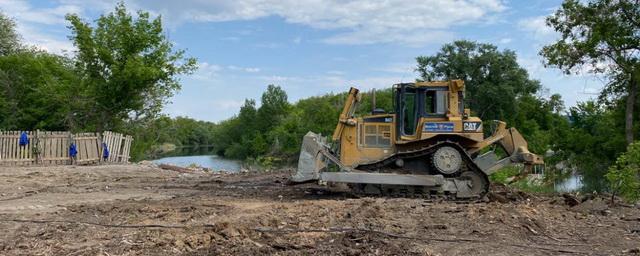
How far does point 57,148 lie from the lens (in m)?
22.5

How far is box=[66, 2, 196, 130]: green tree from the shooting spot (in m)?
27.2

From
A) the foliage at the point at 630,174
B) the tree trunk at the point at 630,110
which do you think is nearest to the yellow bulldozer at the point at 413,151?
the foliage at the point at 630,174

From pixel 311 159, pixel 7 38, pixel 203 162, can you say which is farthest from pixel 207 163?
pixel 311 159

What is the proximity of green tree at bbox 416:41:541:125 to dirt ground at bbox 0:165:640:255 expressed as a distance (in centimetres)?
3665

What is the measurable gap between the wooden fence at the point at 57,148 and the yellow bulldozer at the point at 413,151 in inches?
529

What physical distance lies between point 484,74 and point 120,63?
3264cm

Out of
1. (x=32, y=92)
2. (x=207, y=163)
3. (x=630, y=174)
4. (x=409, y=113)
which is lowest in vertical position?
(x=207, y=163)

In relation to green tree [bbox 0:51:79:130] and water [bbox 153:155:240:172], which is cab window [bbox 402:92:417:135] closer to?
water [bbox 153:155:240:172]

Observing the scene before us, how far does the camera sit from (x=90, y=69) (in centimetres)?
2788

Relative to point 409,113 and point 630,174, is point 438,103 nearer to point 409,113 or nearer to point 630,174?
point 409,113

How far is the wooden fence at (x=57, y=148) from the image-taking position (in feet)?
68.7

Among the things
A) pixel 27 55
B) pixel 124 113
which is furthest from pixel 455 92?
pixel 27 55

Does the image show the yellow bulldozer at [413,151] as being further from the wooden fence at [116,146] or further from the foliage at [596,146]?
the wooden fence at [116,146]

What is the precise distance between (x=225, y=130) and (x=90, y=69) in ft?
252
